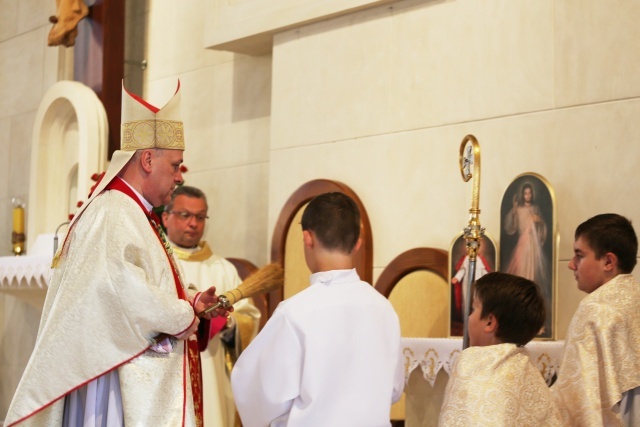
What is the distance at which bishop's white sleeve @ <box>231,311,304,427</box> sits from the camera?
12.6 feet

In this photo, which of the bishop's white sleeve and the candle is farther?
the candle

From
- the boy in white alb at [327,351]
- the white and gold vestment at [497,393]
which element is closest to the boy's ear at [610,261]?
the white and gold vestment at [497,393]

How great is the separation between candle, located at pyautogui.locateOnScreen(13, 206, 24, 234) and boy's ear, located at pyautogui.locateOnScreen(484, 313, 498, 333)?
664 cm

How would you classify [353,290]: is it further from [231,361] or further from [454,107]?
[231,361]

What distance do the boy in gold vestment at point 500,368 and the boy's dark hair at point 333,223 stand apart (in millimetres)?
633

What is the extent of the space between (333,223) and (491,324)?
2.59 feet

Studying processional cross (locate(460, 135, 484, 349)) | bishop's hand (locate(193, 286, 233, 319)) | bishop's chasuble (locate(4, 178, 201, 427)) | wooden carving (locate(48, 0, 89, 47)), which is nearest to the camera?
bishop's chasuble (locate(4, 178, 201, 427))

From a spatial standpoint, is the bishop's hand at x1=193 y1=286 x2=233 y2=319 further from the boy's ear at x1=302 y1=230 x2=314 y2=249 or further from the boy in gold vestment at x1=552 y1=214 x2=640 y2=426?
the boy in gold vestment at x1=552 y1=214 x2=640 y2=426

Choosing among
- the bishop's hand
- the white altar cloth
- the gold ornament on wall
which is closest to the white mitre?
the bishop's hand

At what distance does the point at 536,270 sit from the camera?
→ 581 centimetres

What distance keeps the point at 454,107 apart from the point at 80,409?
3216 mm

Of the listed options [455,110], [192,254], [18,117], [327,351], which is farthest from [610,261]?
[18,117]

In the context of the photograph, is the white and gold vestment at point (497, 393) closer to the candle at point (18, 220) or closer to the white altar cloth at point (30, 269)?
the white altar cloth at point (30, 269)

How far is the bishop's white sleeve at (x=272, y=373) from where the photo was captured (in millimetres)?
3836
